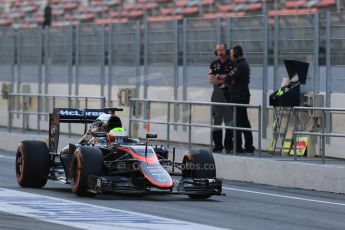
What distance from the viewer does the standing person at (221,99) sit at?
21359mm

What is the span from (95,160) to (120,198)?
27.9 inches

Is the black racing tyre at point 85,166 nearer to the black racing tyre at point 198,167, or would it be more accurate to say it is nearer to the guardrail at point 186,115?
the black racing tyre at point 198,167

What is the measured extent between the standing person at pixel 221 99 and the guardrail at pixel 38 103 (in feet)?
15.4

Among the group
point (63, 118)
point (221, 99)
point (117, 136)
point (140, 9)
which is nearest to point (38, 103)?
point (221, 99)

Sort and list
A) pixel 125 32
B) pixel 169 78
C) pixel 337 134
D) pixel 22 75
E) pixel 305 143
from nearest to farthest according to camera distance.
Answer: pixel 337 134 → pixel 305 143 → pixel 169 78 → pixel 125 32 → pixel 22 75

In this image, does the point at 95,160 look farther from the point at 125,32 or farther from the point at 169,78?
the point at 125,32

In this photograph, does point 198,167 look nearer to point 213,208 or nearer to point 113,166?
point 113,166

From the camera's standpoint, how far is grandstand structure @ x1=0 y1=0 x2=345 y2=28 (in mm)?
32375

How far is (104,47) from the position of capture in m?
29.1

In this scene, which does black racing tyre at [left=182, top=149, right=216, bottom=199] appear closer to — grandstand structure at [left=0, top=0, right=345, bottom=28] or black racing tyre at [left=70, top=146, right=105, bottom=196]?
black racing tyre at [left=70, top=146, right=105, bottom=196]

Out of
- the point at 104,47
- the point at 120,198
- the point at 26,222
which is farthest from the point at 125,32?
the point at 26,222

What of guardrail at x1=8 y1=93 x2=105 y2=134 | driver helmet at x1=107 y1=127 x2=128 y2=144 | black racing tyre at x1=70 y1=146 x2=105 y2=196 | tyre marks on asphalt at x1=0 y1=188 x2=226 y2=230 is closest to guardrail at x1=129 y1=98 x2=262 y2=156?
guardrail at x1=8 y1=93 x2=105 y2=134

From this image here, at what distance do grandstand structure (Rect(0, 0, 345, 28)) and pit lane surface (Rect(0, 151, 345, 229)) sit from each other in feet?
30.3

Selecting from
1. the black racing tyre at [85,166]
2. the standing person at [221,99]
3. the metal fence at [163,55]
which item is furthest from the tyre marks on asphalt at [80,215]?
the metal fence at [163,55]
